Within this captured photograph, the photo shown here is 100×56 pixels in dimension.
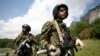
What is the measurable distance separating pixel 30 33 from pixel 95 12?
121m

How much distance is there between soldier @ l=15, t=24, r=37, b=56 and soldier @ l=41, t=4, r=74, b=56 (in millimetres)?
6384

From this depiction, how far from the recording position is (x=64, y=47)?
19.0 ft

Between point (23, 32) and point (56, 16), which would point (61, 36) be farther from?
point (23, 32)

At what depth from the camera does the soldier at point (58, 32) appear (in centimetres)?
583

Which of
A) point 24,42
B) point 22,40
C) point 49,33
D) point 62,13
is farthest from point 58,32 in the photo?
point 22,40

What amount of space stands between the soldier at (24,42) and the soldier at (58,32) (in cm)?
638

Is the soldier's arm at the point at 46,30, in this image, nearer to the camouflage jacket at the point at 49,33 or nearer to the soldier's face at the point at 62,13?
the camouflage jacket at the point at 49,33

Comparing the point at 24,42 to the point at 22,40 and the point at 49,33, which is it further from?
the point at 49,33

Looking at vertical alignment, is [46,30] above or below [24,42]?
above

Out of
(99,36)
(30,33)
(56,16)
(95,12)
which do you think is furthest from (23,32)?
(95,12)

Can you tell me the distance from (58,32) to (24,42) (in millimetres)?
6601

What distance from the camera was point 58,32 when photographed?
5.98 meters

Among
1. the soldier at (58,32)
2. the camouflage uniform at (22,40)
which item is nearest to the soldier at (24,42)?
the camouflage uniform at (22,40)

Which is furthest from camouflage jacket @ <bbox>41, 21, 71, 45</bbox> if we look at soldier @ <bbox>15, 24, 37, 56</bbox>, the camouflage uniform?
the camouflage uniform
